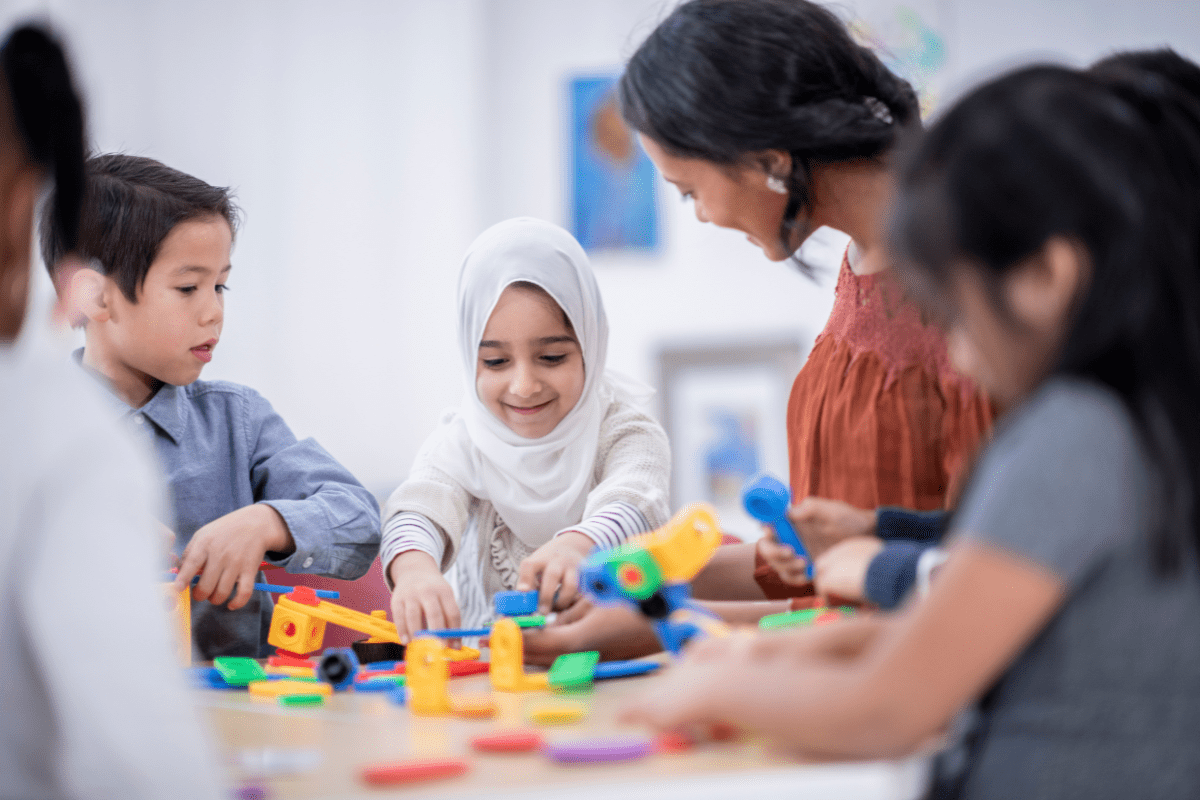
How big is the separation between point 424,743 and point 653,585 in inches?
7.0

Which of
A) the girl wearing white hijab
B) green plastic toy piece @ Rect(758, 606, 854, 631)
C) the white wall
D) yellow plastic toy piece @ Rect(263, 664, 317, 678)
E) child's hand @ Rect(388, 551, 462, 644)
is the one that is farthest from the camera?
the white wall

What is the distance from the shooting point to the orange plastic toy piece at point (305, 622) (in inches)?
36.7

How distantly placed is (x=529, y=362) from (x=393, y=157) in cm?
146

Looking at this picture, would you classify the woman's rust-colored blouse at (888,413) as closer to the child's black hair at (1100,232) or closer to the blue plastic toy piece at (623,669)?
the blue plastic toy piece at (623,669)

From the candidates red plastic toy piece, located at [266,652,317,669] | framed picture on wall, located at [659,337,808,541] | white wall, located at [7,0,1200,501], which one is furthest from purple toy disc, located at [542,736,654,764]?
framed picture on wall, located at [659,337,808,541]

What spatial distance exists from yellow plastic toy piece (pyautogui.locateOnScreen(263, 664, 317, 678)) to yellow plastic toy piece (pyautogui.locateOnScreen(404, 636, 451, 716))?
0.19 m

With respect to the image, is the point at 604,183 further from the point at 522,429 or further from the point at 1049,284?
the point at 1049,284

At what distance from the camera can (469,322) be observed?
1295 millimetres

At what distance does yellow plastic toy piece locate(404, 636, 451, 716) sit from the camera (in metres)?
0.68

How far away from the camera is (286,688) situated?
768mm

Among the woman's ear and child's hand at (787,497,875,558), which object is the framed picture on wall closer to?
child's hand at (787,497,875,558)

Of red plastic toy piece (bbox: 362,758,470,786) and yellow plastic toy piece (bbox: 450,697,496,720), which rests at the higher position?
red plastic toy piece (bbox: 362,758,470,786)

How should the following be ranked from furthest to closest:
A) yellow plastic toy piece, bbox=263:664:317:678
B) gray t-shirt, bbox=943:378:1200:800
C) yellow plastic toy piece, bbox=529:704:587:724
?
yellow plastic toy piece, bbox=263:664:317:678 → yellow plastic toy piece, bbox=529:704:587:724 → gray t-shirt, bbox=943:378:1200:800

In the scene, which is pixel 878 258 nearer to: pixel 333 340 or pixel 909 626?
pixel 909 626
